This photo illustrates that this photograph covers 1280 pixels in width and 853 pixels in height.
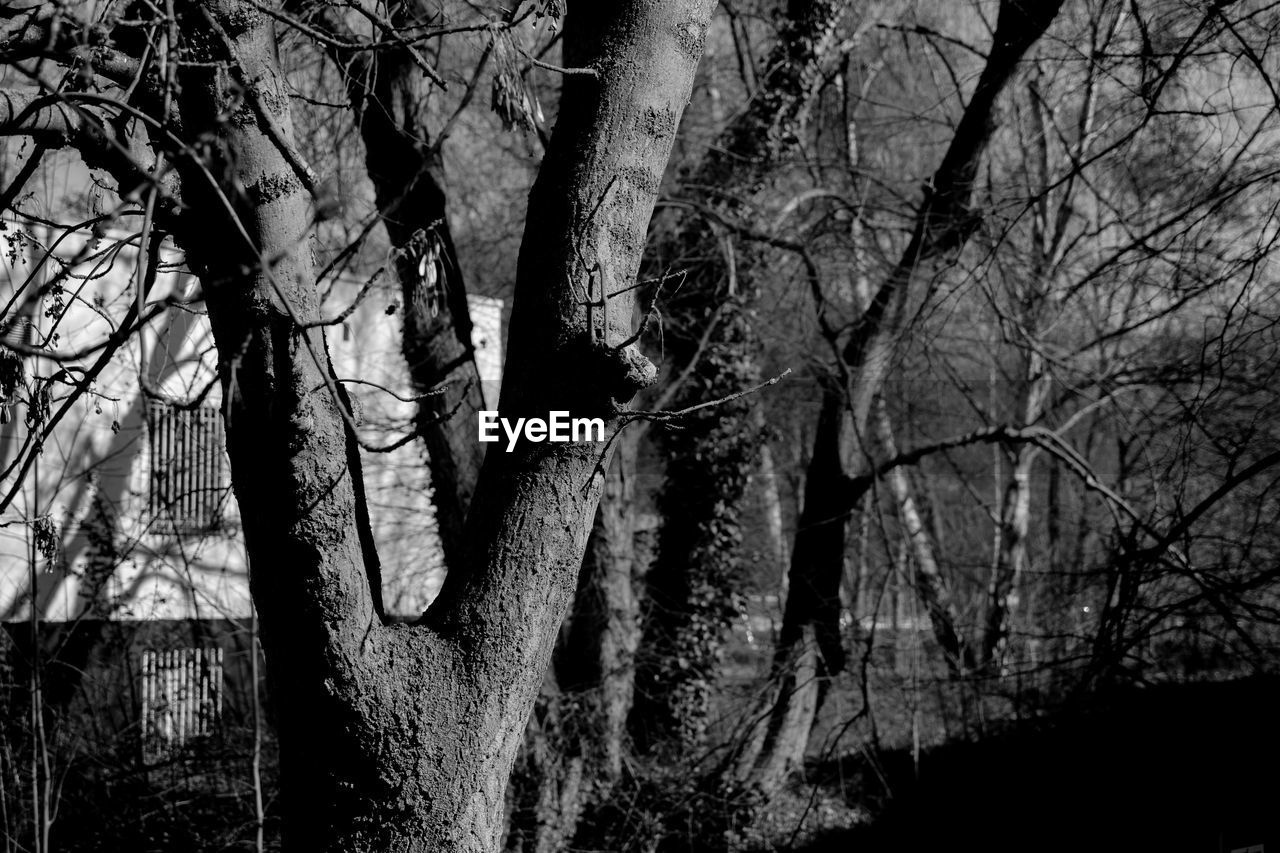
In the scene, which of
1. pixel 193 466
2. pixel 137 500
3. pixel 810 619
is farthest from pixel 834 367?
pixel 137 500

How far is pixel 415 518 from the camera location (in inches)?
372

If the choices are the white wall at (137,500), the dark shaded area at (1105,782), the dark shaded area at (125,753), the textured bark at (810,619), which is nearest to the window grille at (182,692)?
the dark shaded area at (125,753)

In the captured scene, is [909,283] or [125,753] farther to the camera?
[909,283]

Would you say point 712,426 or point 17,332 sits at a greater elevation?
point 712,426

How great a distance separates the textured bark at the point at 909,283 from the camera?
715 centimetres

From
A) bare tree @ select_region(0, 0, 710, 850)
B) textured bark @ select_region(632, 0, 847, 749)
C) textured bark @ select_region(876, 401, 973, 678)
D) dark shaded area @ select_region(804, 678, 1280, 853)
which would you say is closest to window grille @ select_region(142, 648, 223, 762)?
textured bark @ select_region(632, 0, 847, 749)

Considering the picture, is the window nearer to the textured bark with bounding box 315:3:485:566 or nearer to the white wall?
the white wall

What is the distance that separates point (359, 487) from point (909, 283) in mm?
5697

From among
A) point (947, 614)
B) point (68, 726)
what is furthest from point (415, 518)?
point (947, 614)

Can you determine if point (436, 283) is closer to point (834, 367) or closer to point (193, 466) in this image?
point (834, 367)

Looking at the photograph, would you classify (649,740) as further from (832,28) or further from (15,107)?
(15,107)

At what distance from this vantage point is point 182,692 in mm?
7598

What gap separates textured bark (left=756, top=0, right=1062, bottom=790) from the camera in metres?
7.15

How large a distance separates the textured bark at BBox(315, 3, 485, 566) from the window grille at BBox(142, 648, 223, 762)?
237 centimetres
